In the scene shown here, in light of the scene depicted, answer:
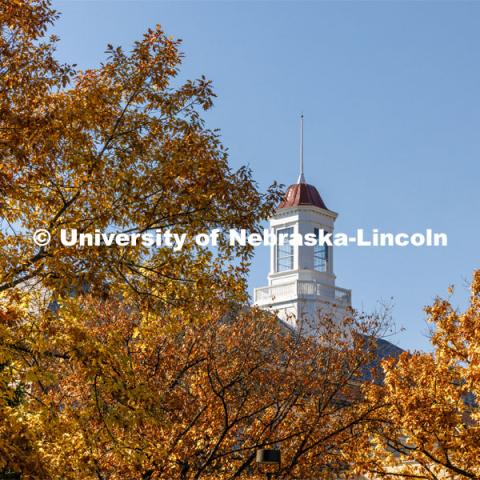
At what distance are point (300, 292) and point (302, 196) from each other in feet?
24.5

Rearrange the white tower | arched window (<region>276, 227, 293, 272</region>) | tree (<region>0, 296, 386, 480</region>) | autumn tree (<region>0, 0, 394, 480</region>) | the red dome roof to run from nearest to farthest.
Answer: autumn tree (<region>0, 0, 394, 480</region>) → tree (<region>0, 296, 386, 480</region>) → the white tower → arched window (<region>276, 227, 293, 272</region>) → the red dome roof

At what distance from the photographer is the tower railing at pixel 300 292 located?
59.2 m

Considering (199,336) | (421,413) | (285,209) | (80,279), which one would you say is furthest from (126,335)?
(285,209)

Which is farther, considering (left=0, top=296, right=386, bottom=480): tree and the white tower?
the white tower

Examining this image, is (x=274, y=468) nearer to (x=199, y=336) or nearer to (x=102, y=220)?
(x=199, y=336)

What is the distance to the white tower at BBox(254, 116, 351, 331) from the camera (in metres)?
59.2

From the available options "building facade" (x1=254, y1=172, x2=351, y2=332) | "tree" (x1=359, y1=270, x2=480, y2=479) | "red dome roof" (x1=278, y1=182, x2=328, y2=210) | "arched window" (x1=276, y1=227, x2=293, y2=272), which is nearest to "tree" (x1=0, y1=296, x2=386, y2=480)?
"tree" (x1=359, y1=270, x2=480, y2=479)

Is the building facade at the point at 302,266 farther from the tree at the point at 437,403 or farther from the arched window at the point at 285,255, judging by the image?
the tree at the point at 437,403

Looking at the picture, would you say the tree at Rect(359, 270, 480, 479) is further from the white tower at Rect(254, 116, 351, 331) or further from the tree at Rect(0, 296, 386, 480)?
the white tower at Rect(254, 116, 351, 331)

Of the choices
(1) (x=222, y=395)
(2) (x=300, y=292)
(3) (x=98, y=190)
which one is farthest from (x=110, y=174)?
(2) (x=300, y=292)

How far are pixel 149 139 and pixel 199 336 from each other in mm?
9348

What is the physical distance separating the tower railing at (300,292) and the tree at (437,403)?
34.0 meters

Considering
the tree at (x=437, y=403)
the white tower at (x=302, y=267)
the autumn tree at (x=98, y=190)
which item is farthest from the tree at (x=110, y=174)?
the white tower at (x=302, y=267)

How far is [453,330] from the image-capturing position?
2378 centimetres
